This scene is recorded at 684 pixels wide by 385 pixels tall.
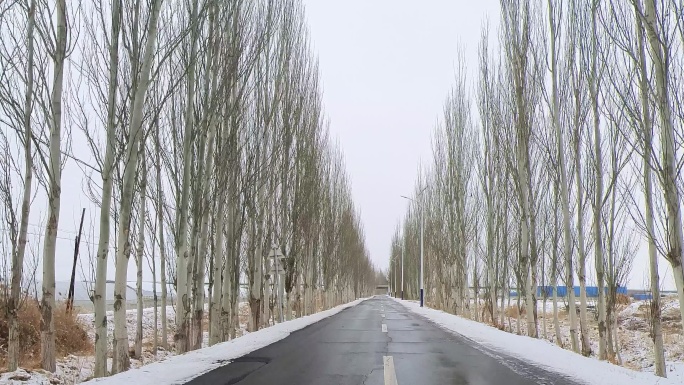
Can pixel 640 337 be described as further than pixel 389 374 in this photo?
Yes

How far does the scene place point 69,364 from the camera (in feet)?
40.8

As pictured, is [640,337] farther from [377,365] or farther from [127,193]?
[127,193]

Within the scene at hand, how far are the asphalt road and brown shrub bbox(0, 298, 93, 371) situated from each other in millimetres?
6173

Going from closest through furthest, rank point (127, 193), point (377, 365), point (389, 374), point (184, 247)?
point (389, 374), point (377, 365), point (127, 193), point (184, 247)

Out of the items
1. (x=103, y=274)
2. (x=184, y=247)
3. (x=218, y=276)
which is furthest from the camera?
(x=218, y=276)

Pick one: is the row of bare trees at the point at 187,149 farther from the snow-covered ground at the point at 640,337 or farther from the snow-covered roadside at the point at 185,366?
the snow-covered ground at the point at 640,337

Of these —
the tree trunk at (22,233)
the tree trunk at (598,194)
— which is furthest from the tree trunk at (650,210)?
the tree trunk at (22,233)

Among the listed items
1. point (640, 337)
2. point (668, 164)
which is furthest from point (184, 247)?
point (640, 337)

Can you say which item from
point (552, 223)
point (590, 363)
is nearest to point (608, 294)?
point (552, 223)

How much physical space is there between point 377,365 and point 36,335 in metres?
10.3

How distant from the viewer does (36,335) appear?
14.4m

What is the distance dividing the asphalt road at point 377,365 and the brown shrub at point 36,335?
20.3 ft

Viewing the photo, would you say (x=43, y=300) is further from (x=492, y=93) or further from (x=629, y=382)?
(x=492, y=93)

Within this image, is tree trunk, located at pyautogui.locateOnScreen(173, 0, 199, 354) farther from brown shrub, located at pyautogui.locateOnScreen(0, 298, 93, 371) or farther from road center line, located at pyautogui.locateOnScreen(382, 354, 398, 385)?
road center line, located at pyautogui.locateOnScreen(382, 354, 398, 385)
